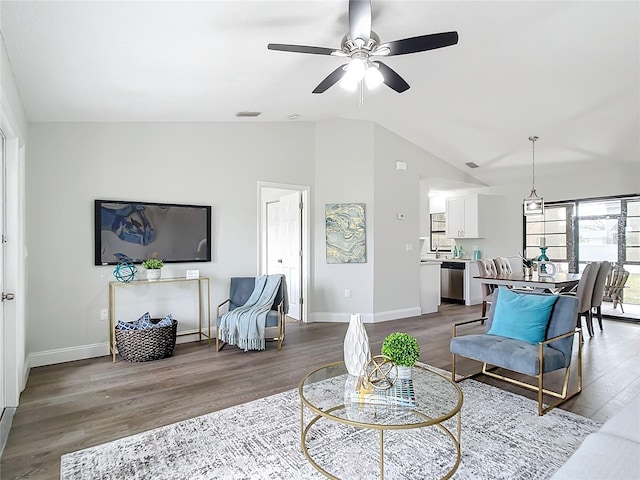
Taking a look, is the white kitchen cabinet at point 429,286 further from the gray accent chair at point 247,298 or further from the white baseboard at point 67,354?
the white baseboard at point 67,354

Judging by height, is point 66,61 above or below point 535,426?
above

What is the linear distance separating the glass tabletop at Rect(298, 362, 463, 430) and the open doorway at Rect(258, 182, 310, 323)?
296cm

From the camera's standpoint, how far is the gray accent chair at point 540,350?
2.71 meters

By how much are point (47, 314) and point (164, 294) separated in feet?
3.66

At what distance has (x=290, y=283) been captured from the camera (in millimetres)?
5977

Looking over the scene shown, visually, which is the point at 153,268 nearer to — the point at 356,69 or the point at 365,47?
the point at 356,69

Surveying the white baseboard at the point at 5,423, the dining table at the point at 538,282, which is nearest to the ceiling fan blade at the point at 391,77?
the dining table at the point at 538,282

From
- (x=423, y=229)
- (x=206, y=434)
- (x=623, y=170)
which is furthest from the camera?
(x=423, y=229)

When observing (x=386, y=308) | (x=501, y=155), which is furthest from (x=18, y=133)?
(x=501, y=155)

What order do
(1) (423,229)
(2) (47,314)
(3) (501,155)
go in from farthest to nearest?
(1) (423,229), (3) (501,155), (2) (47,314)

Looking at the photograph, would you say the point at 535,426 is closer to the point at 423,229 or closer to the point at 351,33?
the point at 351,33

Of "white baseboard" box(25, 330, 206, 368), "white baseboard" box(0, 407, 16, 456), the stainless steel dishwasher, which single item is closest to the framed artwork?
the stainless steel dishwasher

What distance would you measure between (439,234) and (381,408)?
7.32 meters

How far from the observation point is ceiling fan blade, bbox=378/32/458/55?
2357mm
